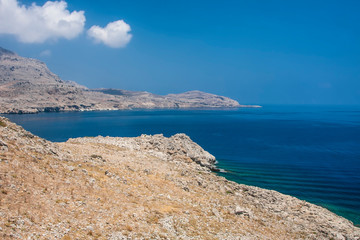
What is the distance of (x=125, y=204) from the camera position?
24.0 metres

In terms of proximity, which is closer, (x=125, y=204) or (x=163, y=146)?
(x=125, y=204)

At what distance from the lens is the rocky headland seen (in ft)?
61.3

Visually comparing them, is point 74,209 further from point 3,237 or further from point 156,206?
point 156,206

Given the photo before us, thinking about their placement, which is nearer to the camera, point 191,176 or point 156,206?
point 156,206

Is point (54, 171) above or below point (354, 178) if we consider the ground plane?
above

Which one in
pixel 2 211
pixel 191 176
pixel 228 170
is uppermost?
pixel 2 211

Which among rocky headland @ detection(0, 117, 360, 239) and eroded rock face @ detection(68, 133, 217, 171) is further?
eroded rock face @ detection(68, 133, 217, 171)

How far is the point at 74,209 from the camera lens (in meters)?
20.6

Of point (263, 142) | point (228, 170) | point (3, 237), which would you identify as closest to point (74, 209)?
point (3, 237)

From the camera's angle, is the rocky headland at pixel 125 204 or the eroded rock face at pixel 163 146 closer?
the rocky headland at pixel 125 204

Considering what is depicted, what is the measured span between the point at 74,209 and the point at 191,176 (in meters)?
21.3

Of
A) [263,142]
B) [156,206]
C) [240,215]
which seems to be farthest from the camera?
[263,142]

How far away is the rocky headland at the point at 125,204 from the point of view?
18.7m

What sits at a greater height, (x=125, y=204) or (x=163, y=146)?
(x=163, y=146)
